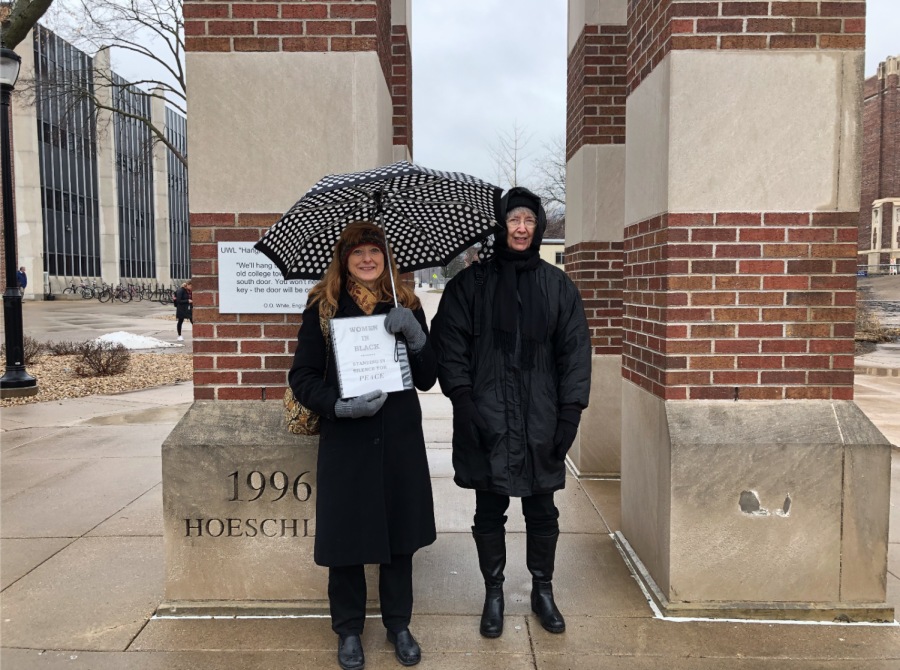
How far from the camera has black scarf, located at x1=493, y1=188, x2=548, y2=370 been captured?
128 inches

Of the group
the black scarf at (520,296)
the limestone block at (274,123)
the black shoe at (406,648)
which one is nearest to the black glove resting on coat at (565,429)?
the black scarf at (520,296)

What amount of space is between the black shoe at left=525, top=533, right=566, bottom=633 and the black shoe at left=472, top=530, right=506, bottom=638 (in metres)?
0.15

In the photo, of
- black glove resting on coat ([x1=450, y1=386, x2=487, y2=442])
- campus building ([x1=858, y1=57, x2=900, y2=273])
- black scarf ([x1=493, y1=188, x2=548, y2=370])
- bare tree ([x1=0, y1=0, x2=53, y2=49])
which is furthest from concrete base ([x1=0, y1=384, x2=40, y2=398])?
campus building ([x1=858, y1=57, x2=900, y2=273])

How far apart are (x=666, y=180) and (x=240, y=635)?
317cm

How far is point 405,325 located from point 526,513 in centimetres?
118

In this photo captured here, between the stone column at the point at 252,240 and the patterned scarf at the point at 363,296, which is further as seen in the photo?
the stone column at the point at 252,240

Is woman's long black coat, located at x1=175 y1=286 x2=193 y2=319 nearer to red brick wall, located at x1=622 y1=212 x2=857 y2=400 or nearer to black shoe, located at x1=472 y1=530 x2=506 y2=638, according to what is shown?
black shoe, located at x1=472 y1=530 x2=506 y2=638

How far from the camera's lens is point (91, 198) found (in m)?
42.7

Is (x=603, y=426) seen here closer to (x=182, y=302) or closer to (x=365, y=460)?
(x=365, y=460)

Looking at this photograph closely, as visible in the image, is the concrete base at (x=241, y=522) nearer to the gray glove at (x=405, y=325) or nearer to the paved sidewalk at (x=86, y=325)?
the gray glove at (x=405, y=325)

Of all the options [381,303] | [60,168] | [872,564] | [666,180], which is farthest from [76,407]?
[60,168]

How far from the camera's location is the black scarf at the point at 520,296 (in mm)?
3248

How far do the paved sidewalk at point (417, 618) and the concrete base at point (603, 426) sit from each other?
389mm

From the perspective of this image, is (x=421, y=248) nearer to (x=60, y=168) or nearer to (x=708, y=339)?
(x=708, y=339)
